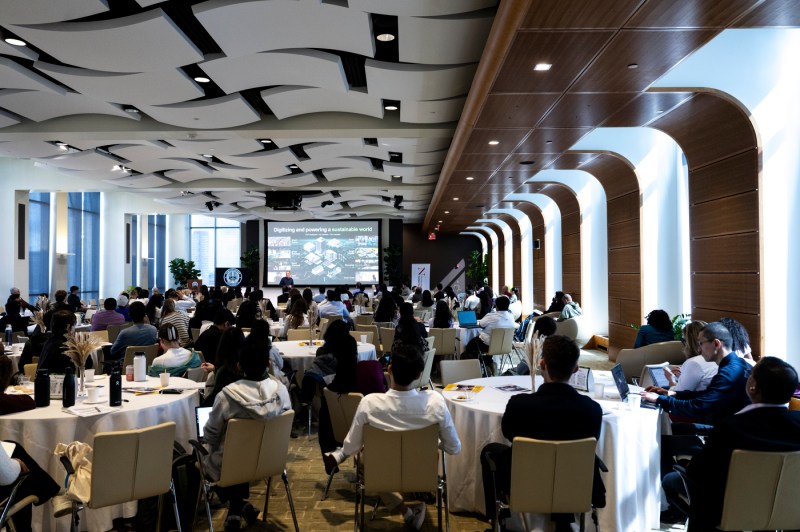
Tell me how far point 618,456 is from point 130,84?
22.1 ft

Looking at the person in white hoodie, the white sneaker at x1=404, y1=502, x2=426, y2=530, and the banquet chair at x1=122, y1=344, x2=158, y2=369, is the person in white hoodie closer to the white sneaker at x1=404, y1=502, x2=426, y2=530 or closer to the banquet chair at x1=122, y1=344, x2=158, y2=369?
the white sneaker at x1=404, y1=502, x2=426, y2=530

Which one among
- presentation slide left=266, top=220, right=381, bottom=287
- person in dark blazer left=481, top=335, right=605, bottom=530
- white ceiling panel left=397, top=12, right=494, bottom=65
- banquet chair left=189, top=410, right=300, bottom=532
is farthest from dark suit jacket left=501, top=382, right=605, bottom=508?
presentation slide left=266, top=220, right=381, bottom=287

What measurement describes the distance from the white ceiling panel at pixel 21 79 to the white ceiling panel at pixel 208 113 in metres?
1.14

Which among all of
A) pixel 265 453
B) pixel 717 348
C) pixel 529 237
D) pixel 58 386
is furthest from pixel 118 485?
pixel 529 237

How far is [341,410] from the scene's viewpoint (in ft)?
14.1

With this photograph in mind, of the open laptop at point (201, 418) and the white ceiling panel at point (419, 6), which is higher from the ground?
the white ceiling panel at point (419, 6)

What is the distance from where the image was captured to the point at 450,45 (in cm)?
624

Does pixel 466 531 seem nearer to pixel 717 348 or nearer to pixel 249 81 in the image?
pixel 717 348

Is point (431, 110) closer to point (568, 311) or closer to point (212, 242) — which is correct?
point (568, 311)

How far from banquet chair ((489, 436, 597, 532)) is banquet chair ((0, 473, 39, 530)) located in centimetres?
226

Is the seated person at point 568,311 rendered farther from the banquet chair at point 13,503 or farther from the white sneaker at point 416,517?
the banquet chair at point 13,503

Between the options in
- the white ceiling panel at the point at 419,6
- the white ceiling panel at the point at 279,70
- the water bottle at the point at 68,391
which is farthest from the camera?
the white ceiling panel at the point at 279,70

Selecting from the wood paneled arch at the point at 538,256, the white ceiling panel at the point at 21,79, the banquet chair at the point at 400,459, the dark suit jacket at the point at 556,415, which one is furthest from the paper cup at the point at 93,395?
the wood paneled arch at the point at 538,256

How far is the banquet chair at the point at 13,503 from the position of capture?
9.43ft
